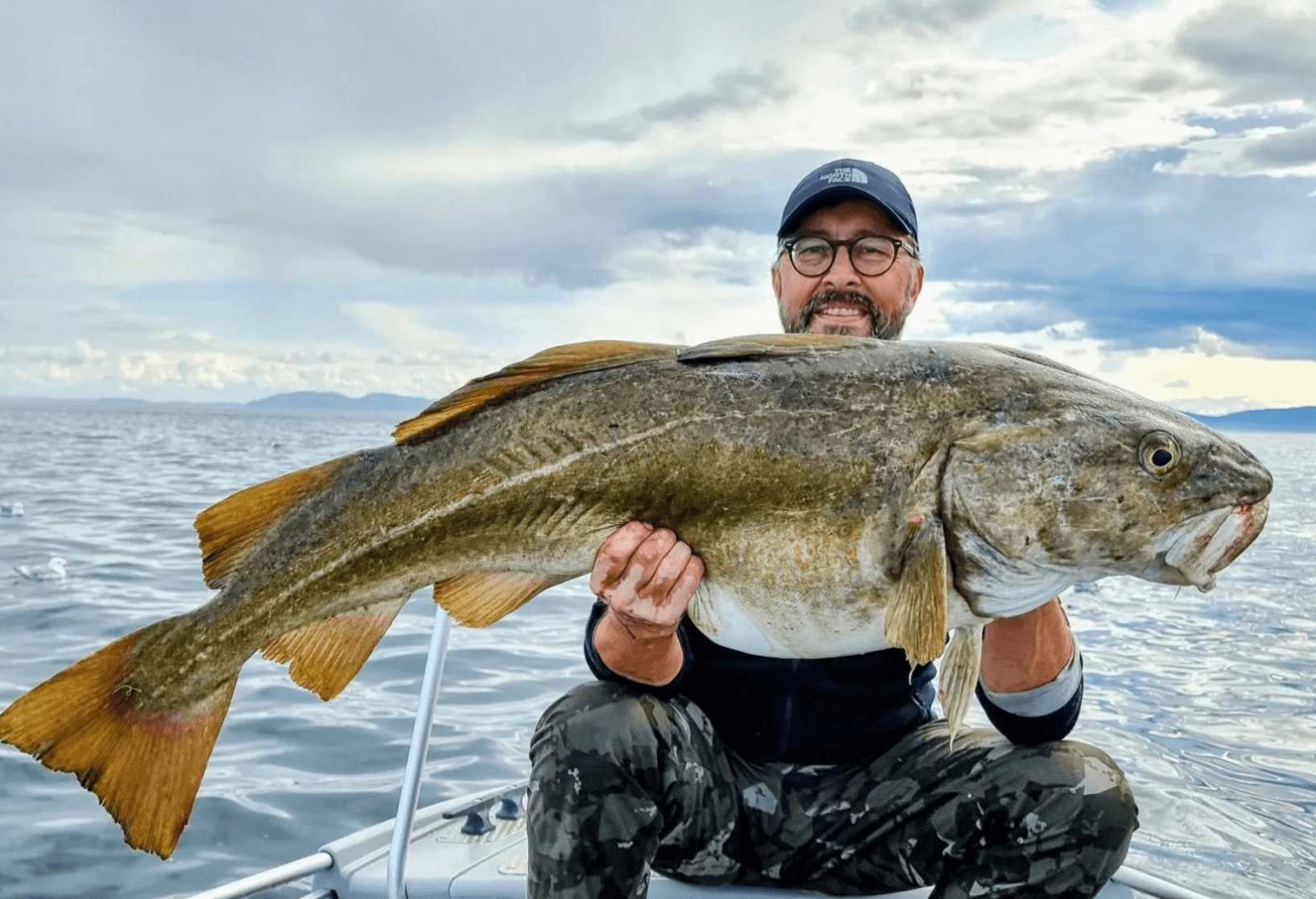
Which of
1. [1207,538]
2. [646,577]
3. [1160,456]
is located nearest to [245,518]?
[646,577]

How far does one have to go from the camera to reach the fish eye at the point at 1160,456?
8.48 feet

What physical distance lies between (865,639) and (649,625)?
2.03ft

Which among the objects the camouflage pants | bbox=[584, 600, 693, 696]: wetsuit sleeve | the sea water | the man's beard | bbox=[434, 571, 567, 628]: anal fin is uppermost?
the man's beard

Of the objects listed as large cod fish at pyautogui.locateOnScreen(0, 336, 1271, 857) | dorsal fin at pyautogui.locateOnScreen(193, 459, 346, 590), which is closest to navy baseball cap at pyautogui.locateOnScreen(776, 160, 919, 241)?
large cod fish at pyautogui.locateOnScreen(0, 336, 1271, 857)

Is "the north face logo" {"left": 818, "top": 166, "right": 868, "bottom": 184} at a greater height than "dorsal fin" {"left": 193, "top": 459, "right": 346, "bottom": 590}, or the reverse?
"the north face logo" {"left": 818, "top": 166, "right": 868, "bottom": 184}

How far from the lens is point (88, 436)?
52438 mm

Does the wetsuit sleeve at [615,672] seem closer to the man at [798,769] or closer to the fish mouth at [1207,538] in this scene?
the man at [798,769]

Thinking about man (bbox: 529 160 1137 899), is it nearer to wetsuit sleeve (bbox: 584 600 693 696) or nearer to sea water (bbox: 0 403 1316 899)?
wetsuit sleeve (bbox: 584 600 693 696)

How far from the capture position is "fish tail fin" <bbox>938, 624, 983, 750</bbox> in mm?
2729

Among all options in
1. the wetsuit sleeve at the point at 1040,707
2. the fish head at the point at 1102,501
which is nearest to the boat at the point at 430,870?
the wetsuit sleeve at the point at 1040,707

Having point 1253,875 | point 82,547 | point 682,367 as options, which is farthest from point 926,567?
point 82,547

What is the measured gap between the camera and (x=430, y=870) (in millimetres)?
4062

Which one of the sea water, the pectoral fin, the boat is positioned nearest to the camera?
the pectoral fin

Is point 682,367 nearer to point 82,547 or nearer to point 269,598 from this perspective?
point 269,598
